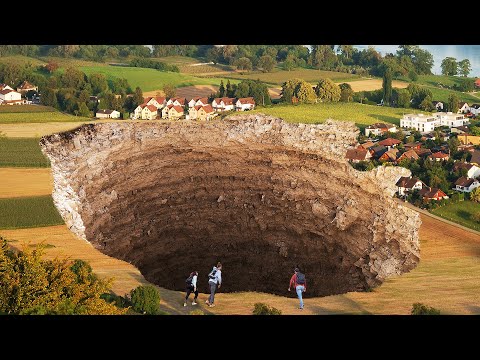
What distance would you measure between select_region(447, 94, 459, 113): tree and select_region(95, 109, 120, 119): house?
1324 centimetres

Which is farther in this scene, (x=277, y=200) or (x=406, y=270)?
(x=277, y=200)

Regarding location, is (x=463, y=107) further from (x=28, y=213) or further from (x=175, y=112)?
(x=28, y=213)

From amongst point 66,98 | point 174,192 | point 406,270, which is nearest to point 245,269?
point 174,192

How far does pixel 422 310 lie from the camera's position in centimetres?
2650

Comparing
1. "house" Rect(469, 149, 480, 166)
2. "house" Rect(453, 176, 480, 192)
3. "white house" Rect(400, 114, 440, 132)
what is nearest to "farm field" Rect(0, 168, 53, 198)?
"white house" Rect(400, 114, 440, 132)

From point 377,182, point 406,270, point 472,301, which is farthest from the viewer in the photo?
point 377,182

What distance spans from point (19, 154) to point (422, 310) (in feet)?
52.7

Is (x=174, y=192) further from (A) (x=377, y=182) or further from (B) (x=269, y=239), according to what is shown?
(A) (x=377, y=182)

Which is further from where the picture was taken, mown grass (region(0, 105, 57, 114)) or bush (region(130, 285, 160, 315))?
mown grass (region(0, 105, 57, 114))

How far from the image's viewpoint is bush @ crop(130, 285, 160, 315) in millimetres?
26078

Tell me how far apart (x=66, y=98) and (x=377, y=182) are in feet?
42.6

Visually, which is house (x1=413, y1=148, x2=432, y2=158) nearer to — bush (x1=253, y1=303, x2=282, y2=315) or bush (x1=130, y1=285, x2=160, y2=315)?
bush (x1=253, y1=303, x2=282, y2=315)

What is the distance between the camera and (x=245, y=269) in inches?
1369

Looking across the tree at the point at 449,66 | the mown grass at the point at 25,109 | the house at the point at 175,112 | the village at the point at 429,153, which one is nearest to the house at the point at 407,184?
the village at the point at 429,153
